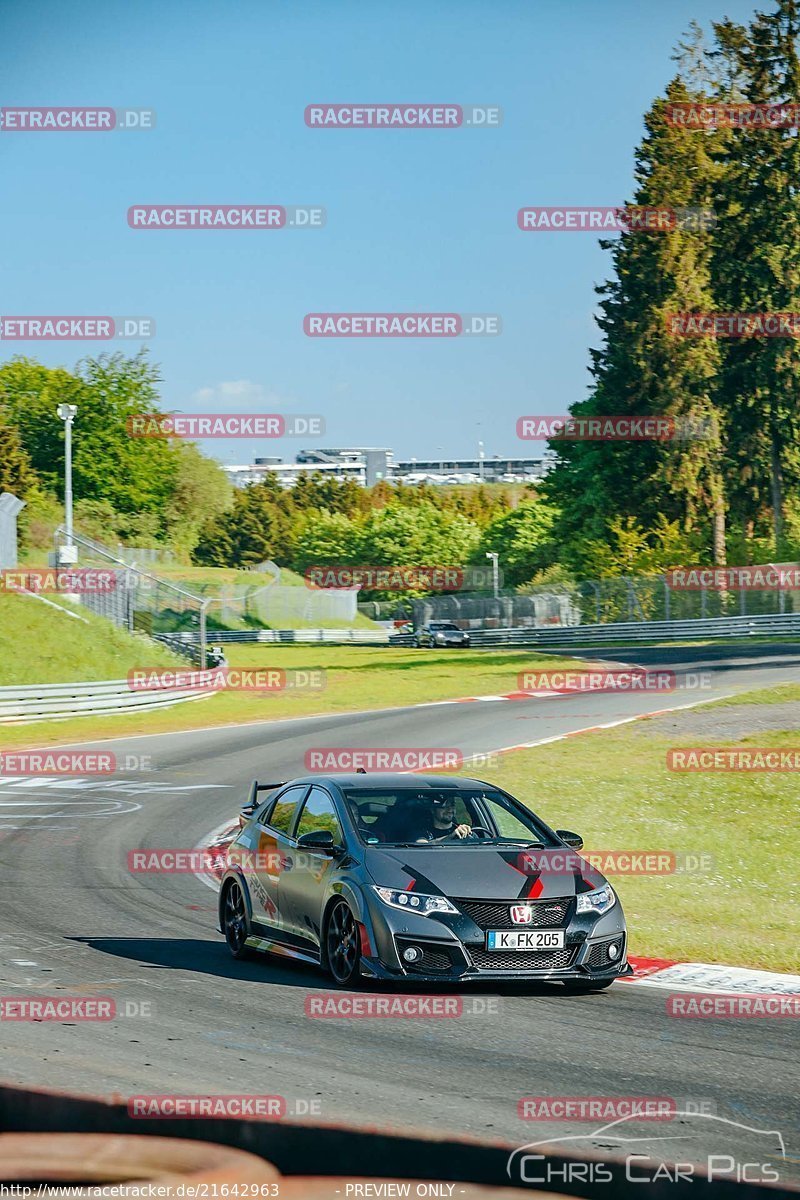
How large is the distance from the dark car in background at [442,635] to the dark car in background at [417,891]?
2388 inches

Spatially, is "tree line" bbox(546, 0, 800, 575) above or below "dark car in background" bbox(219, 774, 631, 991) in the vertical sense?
above

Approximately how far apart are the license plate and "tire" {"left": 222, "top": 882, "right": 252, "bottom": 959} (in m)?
2.74

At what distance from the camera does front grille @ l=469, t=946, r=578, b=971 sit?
9734 mm

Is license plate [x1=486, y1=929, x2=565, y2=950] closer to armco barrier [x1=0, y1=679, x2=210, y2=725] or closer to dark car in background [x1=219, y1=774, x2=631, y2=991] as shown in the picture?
dark car in background [x1=219, y1=774, x2=631, y2=991]

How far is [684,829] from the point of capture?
1980 centimetres

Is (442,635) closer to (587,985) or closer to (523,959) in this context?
(587,985)

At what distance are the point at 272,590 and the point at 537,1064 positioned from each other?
8189cm

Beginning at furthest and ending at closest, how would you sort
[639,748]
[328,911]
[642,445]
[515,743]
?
[642,445] → [515,743] → [639,748] → [328,911]

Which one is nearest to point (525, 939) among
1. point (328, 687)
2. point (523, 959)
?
point (523, 959)

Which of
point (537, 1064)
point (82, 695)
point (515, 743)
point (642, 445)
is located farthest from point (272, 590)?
point (537, 1064)

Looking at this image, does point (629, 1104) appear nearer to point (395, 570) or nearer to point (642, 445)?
point (642, 445)

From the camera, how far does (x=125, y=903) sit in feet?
47.8

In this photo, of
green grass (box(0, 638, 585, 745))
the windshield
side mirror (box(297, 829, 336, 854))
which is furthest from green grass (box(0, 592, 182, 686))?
side mirror (box(297, 829, 336, 854))

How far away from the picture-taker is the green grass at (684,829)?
43.5 feet
